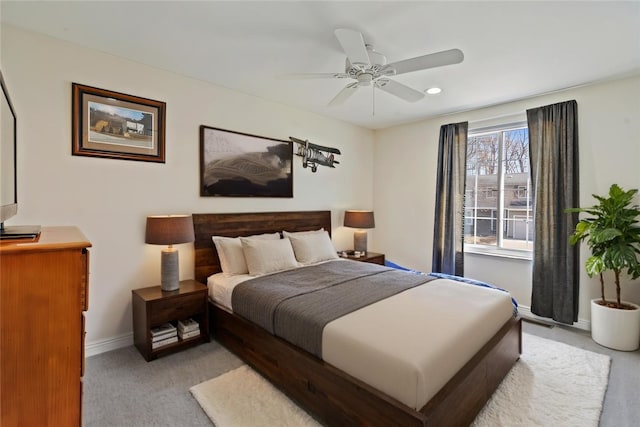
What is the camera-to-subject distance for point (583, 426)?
72.0 inches

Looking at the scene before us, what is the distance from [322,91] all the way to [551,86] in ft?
8.19

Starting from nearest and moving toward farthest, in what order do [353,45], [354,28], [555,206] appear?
[353,45] < [354,28] < [555,206]

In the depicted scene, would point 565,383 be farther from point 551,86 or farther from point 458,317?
point 551,86

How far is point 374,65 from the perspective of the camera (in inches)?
89.7

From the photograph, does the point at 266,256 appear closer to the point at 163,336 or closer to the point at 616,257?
the point at 163,336

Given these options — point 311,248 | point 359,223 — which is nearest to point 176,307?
point 311,248

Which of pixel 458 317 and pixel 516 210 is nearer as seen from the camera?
pixel 458 317

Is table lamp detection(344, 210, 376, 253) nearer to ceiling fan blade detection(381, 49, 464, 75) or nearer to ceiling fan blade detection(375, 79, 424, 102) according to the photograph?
ceiling fan blade detection(375, 79, 424, 102)

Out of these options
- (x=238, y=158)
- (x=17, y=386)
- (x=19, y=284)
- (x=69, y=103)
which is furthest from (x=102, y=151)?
(x=17, y=386)

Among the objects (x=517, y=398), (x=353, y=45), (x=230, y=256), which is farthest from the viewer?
(x=230, y=256)

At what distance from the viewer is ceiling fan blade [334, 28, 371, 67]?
1.81 m

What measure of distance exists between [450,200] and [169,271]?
3.64 m

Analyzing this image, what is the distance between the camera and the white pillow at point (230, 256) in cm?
307

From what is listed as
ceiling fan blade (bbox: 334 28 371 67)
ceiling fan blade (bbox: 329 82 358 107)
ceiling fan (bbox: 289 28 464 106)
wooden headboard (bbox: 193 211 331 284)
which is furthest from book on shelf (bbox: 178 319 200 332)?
ceiling fan blade (bbox: 334 28 371 67)
